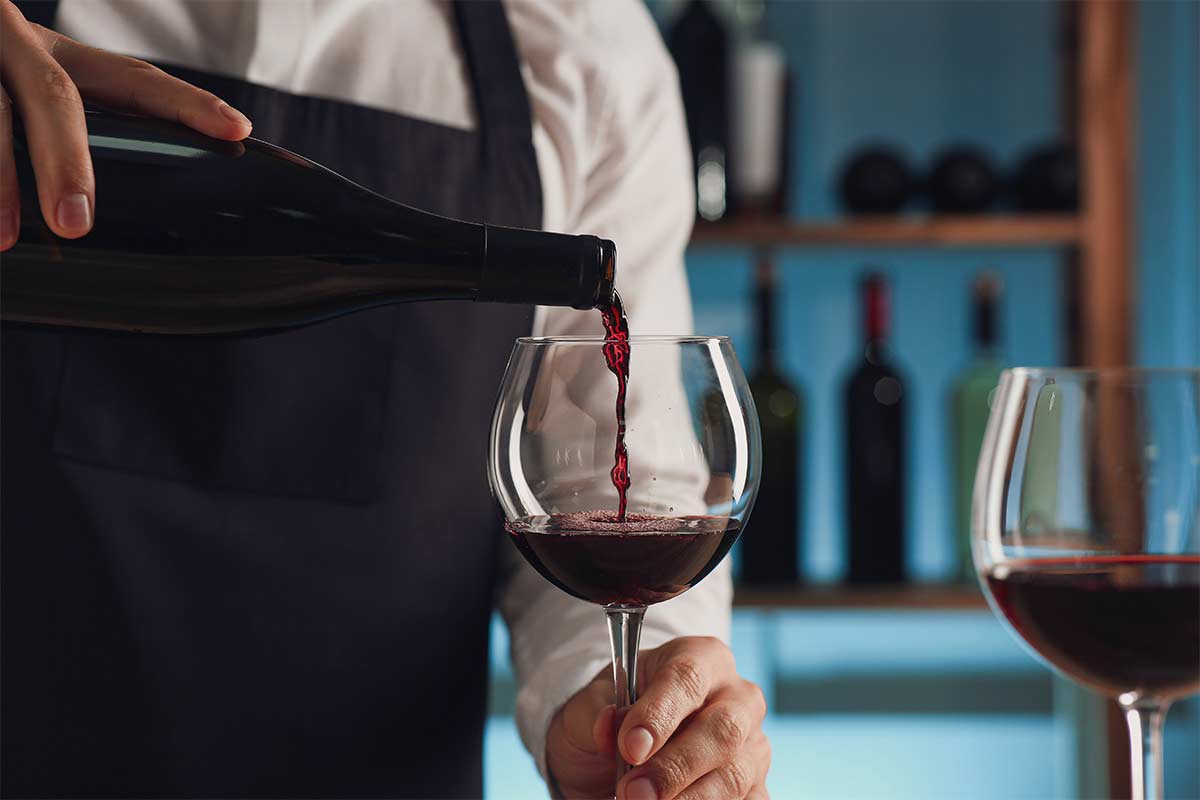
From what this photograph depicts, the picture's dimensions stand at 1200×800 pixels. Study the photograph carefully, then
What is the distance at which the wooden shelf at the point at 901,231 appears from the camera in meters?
1.83

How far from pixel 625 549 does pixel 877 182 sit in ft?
4.60

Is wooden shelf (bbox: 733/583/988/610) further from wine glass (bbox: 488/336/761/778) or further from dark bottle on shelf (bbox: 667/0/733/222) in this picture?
wine glass (bbox: 488/336/761/778)

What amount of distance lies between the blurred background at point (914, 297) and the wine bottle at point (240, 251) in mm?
1193

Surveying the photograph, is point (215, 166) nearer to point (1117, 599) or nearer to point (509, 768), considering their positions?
point (1117, 599)

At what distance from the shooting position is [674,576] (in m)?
0.61

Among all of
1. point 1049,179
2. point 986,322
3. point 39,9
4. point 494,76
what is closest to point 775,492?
point 986,322

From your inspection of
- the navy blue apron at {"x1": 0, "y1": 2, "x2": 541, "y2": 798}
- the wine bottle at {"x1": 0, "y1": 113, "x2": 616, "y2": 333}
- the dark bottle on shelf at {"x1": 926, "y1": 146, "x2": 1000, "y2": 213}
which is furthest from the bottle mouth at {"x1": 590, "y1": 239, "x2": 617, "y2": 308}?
the dark bottle on shelf at {"x1": 926, "y1": 146, "x2": 1000, "y2": 213}

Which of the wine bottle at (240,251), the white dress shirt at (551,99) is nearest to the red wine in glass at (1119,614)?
the wine bottle at (240,251)

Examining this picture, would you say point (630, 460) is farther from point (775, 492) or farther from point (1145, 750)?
point (775, 492)

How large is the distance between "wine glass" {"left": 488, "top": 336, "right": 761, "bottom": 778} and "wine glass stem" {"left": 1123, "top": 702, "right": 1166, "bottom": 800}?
205mm

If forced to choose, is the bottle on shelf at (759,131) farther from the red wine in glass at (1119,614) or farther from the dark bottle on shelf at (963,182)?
the red wine in glass at (1119,614)

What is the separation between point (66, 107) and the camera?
0.49 m

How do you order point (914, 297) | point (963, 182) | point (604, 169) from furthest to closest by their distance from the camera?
point (914, 297) < point (963, 182) < point (604, 169)

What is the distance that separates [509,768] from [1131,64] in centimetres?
155
